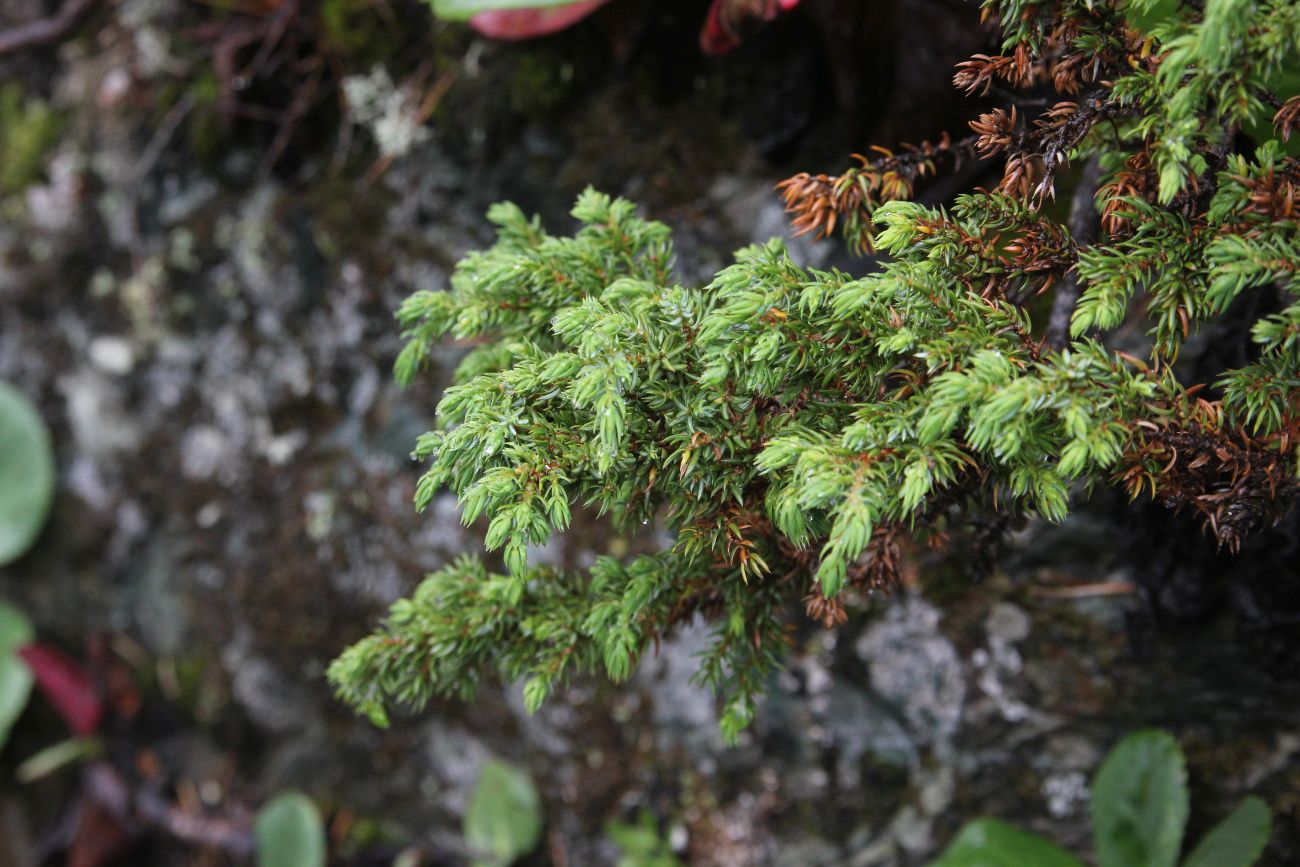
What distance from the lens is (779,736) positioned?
1.53 meters

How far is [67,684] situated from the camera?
2293 millimetres

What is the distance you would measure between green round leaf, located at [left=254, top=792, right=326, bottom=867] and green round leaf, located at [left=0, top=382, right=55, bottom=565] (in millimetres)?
1039

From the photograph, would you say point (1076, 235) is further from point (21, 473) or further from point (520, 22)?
point (21, 473)

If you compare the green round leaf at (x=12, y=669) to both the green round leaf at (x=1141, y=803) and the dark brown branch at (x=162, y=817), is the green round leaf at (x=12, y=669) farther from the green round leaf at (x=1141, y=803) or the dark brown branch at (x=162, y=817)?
the green round leaf at (x=1141, y=803)

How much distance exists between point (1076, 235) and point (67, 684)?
2.58 metres

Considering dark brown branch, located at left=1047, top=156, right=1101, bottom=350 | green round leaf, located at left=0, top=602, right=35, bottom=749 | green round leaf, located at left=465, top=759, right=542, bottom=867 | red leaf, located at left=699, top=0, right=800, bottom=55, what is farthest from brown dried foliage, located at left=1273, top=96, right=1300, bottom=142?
green round leaf, located at left=0, top=602, right=35, bottom=749

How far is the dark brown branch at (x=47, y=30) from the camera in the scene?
6.61 feet

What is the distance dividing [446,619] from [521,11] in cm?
96

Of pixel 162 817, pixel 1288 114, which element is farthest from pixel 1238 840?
pixel 162 817

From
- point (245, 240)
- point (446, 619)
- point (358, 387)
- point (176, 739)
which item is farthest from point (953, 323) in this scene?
point (176, 739)

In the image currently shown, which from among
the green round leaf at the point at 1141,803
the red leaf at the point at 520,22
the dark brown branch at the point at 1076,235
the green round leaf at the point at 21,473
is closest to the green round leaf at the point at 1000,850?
the green round leaf at the point at 1141,803

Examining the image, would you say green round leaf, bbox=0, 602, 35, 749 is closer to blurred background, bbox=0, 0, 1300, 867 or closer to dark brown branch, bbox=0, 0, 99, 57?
blurred background, bbox=0, 0, 1300, 867

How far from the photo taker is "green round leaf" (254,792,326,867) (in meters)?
1.96

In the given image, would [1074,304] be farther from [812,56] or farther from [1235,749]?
[1235,749]
